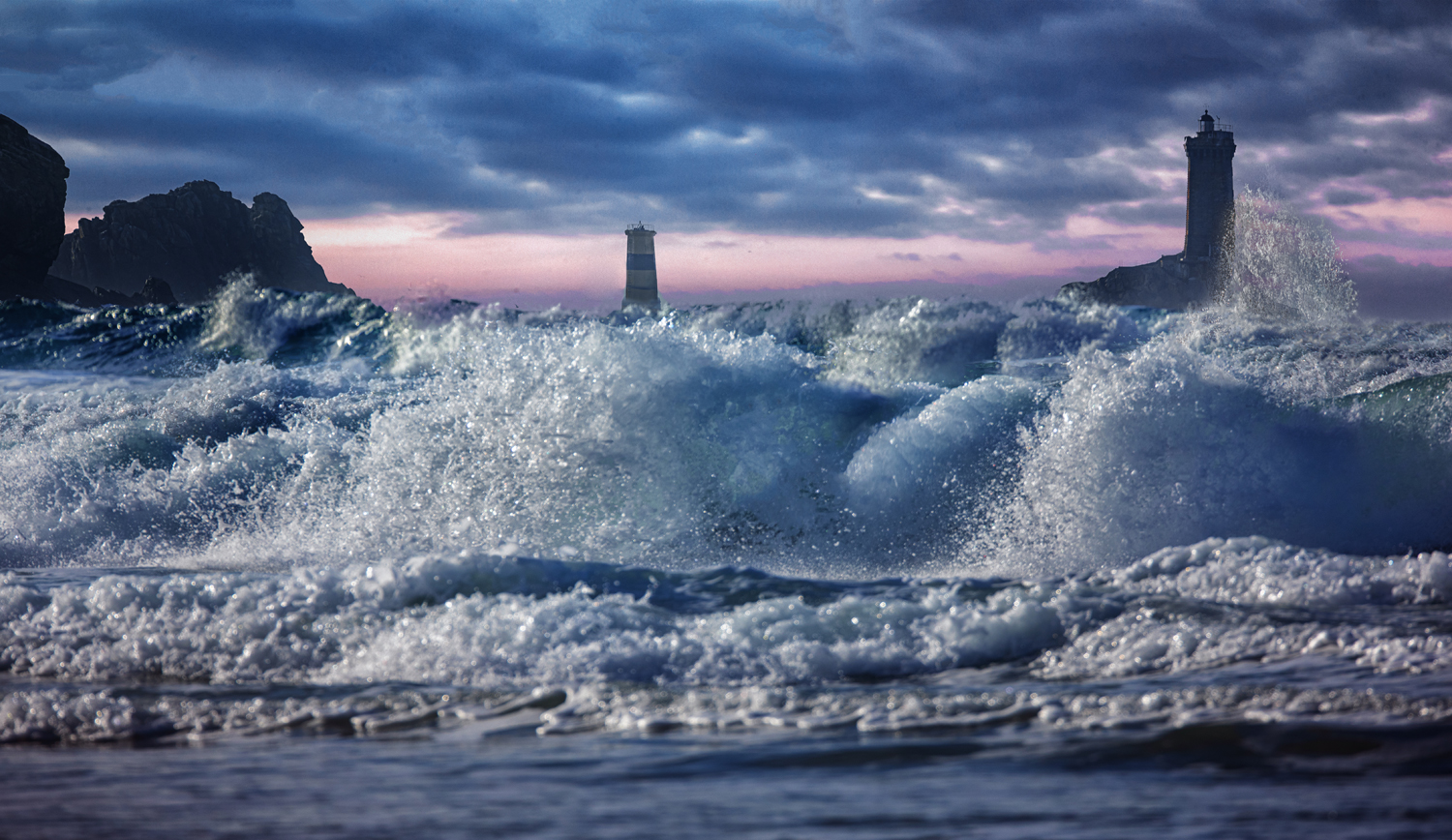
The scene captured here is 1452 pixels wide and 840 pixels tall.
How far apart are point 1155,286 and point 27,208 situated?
161ft

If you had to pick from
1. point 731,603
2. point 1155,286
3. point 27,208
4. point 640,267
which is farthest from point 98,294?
point 731,603

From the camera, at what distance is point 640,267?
115 ft

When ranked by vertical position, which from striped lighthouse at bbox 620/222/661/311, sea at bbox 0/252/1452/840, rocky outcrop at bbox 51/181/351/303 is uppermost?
rocky outcrop at bbox 51/181/351/303

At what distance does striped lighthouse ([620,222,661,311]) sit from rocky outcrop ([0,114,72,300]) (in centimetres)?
2643

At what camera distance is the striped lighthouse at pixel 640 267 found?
3472 cm

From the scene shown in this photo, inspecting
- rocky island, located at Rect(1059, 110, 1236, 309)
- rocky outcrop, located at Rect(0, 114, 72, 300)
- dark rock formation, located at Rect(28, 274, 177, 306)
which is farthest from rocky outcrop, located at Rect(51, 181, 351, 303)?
rocky island, located at Rect(1059, 110, 1236, 309)

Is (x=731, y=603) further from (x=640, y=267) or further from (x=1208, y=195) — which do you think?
(x=1208, y=195)

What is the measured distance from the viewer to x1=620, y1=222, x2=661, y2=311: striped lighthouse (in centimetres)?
3472

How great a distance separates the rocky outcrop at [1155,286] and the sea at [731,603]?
122ft

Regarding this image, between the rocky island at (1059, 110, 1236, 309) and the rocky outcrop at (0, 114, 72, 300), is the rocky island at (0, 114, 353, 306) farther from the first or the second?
the rocky island at (1059, 110, 1236, 309)

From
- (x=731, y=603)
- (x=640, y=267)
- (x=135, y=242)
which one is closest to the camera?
(x=731, y=603)

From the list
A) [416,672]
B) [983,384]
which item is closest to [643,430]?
[983,384]

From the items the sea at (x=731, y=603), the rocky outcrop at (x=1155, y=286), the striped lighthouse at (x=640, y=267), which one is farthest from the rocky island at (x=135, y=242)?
the sea at (x=731, y=603)

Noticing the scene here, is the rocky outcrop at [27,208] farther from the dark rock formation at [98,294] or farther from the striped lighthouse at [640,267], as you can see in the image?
the striped lighthouse at [640,267]
